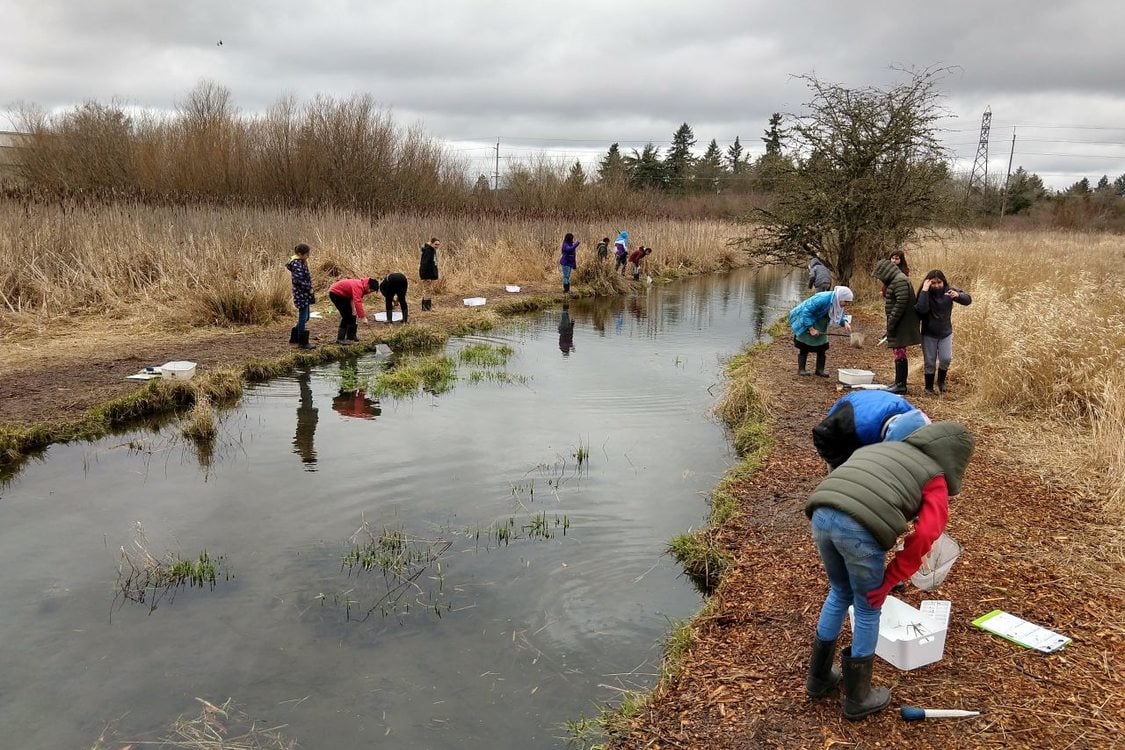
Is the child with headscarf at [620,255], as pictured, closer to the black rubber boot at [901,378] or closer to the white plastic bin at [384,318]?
the white plastic bin at [384,318]

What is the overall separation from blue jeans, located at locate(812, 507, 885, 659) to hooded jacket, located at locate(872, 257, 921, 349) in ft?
19.9

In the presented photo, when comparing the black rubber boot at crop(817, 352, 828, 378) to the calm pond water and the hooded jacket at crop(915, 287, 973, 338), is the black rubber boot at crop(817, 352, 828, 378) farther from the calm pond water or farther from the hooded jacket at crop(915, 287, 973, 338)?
the calm pond water

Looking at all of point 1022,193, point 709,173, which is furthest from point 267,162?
point 1022,193

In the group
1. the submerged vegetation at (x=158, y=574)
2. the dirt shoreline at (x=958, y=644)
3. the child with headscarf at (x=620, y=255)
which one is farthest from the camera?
the child with headscarf at (x=620, y=255)

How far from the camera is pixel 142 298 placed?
12.8m

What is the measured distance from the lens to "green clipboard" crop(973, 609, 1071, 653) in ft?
12.0

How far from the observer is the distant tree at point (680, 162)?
181ft

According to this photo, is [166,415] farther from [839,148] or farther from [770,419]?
[839,148]

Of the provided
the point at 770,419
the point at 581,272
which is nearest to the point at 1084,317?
the point at 770,419

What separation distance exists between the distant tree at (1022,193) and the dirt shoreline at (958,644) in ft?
173

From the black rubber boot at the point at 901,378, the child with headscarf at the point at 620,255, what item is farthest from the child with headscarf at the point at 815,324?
the child with headscarf at the point at 620,255

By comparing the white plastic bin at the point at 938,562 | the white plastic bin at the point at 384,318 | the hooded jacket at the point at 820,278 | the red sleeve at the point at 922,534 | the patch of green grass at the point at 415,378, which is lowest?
the patch of green grass at the point at 415,378

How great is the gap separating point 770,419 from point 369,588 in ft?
16.2

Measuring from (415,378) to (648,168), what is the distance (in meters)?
48.7
